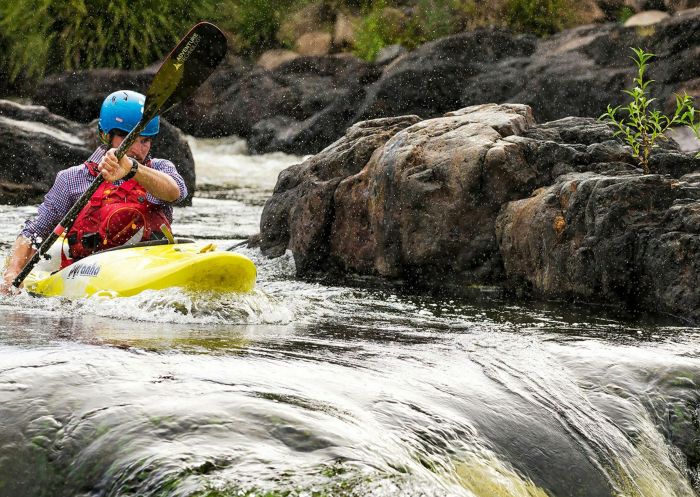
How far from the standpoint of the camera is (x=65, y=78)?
19.5 m

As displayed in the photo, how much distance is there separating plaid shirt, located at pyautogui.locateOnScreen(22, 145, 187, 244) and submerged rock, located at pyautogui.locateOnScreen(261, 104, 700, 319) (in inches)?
66.6

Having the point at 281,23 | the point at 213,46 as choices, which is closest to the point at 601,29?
the point at 281,23

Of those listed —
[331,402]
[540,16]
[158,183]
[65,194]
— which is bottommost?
[331,402]

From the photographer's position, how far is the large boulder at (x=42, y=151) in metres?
12.0

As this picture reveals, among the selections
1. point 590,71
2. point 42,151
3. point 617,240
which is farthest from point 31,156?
point 617,240

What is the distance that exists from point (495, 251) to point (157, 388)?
12.3ft

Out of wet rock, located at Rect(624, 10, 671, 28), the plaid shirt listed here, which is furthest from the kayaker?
wet rock, located at Rect(624, 10, 671, 28)

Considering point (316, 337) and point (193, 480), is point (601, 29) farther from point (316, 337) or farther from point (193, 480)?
point (193, 480)

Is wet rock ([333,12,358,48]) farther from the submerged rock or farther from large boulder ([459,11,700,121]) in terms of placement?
the submerged rock

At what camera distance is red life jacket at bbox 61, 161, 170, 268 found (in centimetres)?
526

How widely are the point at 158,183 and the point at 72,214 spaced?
0.47 meters

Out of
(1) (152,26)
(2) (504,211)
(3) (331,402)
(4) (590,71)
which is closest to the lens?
(3) (331,402)

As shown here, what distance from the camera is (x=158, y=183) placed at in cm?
505

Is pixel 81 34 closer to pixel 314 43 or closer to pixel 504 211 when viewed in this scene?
pixel 314 43
